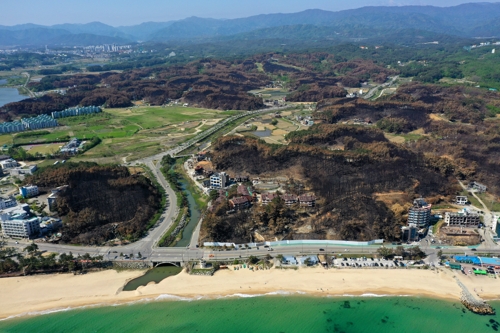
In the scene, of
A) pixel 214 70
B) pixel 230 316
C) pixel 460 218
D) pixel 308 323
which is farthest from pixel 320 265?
pixel 214 70

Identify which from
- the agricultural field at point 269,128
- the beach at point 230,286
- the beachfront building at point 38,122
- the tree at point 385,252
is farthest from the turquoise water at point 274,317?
the beachfront building at point 38,122

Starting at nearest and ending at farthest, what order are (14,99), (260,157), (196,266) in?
1. (196,266)
2. (260,157)
3. (14,99)

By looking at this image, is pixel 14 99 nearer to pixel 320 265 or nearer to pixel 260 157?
pixel 260 157

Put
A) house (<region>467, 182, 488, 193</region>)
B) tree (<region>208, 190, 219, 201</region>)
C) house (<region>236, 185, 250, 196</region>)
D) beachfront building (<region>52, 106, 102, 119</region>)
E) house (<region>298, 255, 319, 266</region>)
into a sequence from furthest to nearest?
beachfront building (<region>52, 106, 102, 119</region>) < house (<region>467, 182, 488, 193</region>) < tree (<region>208, 190, 219, 201</region>) < house (<region>236, 185, 250, 196</region>) < house (<region>298, 255, 319, 266</region>)

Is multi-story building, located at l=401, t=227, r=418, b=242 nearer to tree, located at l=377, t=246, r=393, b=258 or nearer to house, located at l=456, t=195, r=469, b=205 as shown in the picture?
tree, located at l=377, t=246, r=393, b=258

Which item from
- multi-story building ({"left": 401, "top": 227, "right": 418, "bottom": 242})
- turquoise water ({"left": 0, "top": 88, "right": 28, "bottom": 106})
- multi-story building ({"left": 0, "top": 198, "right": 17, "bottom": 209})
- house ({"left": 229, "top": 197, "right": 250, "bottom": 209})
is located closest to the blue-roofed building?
multi-story building ({"left": 401, "top": 227, "right": 418, "bottom": 242})

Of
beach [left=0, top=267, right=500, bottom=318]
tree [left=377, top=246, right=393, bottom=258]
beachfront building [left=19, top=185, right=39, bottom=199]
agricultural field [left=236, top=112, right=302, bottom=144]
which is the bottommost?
beach [left=0, top=267, right=500, bottom=318]

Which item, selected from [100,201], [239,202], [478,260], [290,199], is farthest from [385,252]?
[100,201]
